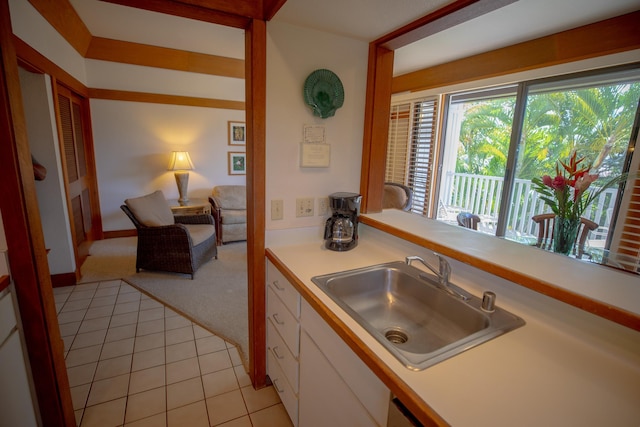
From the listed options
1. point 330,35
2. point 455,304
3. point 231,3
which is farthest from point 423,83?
point 455,304

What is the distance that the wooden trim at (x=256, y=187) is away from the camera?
1479 millimetres

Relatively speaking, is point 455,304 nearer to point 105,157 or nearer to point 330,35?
point 330,35

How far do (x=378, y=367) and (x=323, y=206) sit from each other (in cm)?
112

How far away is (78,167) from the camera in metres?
3.77

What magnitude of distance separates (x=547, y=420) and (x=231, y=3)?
71.9 inches

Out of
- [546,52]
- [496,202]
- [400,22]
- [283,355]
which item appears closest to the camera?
[400,22]

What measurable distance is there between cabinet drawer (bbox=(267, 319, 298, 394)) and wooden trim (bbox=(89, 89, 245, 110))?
4048 mm

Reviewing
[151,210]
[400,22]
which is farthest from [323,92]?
[151,210]

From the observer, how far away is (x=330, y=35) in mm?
1626

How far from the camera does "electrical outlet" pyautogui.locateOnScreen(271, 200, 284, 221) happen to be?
1.68 meters

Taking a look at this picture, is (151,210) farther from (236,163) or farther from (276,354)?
(276,354)

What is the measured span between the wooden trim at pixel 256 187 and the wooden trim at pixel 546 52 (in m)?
2.71

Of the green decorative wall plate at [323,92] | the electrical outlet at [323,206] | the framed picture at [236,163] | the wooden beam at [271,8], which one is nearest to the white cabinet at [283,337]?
the electrical outlet at [323,206]

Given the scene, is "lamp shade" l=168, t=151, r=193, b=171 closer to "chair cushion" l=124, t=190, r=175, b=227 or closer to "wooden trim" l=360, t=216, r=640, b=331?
"chair cushion" l=124, t=190, r=175, b=227
